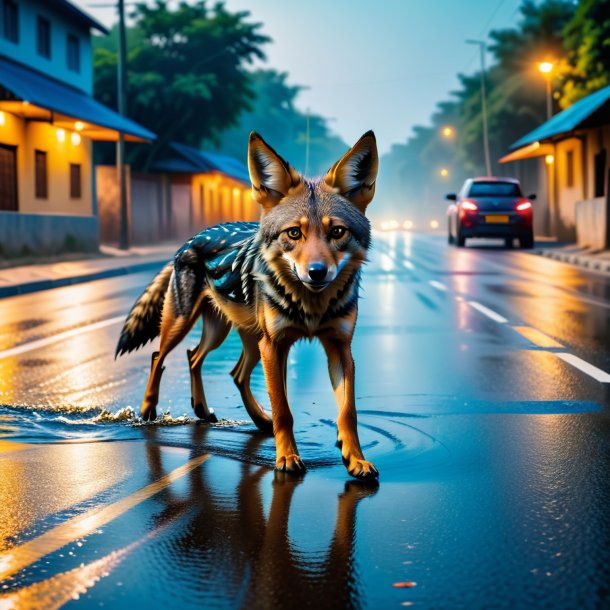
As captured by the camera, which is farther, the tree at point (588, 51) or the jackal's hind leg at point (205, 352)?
the tree at point (588, 51)

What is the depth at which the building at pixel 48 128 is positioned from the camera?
89.1 ft

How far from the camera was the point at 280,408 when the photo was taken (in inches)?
229

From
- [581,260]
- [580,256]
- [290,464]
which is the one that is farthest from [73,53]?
[290,464]

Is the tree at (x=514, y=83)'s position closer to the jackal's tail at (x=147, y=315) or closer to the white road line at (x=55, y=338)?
the white road line at (x=55, y=338)

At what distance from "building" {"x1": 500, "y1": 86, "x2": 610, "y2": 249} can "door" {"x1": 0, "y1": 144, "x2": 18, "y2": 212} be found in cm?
1467

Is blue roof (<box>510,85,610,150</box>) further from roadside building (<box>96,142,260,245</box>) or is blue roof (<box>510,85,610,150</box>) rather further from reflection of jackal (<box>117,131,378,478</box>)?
reflection of jackal (<box>117,131,378,478</box>)

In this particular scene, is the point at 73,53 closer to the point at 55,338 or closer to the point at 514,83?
the point at 55,338

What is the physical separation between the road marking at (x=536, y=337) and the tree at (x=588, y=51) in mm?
25597

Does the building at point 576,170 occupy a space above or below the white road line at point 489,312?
above

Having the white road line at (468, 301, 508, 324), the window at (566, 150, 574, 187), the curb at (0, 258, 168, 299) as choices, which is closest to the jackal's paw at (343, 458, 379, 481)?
the white road line at (468, 301, 508, 324)

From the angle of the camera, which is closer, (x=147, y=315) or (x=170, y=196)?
(x=147, y=315)

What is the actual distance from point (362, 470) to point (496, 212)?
2841 centimetres

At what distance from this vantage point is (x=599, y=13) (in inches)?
1464

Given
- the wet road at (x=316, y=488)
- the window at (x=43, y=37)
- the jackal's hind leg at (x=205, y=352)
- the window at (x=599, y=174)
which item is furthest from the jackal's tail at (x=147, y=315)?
the window at (x=599, y=174)
